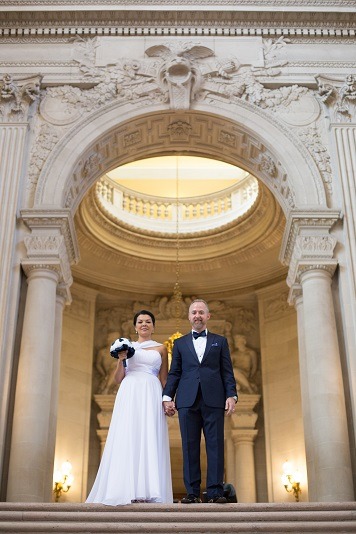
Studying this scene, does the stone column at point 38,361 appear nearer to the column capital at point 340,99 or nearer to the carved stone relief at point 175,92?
the carved stone relief at point 175,92

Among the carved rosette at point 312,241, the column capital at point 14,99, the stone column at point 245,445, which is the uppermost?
the column capital at point 14,99

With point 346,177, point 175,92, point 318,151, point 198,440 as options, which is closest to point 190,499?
point 198,440

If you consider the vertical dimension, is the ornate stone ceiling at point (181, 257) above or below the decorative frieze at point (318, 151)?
above

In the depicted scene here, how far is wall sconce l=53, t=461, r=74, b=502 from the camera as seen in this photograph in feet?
46.3

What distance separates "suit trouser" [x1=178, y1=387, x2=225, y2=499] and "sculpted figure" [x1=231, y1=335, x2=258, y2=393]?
8680 millimetres

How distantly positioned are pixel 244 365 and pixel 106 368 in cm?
282

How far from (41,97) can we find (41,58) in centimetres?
68

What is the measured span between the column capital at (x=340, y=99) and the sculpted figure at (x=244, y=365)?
235 inches

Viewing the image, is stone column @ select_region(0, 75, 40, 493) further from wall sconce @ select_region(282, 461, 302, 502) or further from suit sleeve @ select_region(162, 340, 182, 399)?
wall sconce @ select_region(282, 461, 302, 502)

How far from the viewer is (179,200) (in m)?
17.7

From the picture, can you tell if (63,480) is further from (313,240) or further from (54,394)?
(313,240)

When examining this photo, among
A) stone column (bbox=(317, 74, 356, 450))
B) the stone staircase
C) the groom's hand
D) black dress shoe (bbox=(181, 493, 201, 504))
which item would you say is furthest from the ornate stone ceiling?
the stone staircase

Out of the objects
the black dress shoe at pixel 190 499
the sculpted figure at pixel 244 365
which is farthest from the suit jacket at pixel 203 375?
the sculpted figure at pixel 244 365

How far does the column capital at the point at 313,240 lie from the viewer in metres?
10.6
